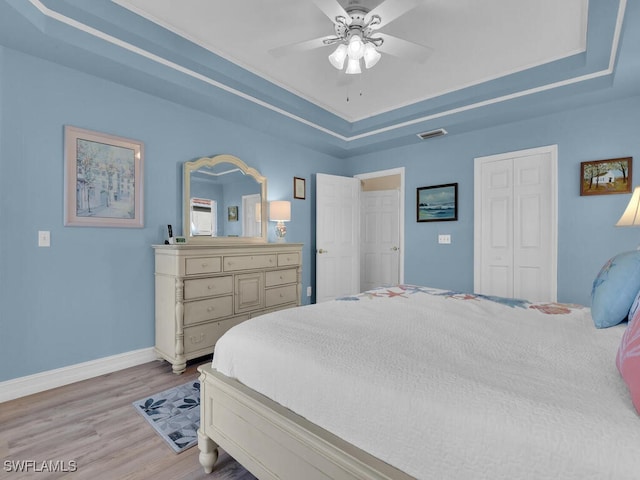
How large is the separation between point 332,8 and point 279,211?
229 centimetres

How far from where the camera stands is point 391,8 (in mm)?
1835

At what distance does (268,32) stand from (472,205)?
115 inches

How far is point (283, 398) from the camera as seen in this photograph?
3.97ft

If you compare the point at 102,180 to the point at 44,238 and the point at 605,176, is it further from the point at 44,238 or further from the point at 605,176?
the point at 605,176

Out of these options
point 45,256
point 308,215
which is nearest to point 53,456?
point 45,256

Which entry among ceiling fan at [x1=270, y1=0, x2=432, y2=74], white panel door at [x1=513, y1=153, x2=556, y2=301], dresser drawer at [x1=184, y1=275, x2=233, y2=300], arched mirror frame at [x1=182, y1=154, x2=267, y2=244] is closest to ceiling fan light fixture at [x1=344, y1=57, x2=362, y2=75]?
ceiling fan at [x1=270, y1=0, x2=432, y2=74]

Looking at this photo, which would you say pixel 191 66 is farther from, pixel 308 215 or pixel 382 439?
pixel 382 439

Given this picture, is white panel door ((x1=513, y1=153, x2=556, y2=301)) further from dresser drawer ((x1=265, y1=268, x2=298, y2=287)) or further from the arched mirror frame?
the arched mirror frame

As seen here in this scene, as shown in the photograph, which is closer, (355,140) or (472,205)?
(472,205)

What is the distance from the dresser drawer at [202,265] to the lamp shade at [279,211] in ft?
3.63

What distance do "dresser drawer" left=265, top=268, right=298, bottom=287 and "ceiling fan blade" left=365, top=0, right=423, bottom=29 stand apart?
7.99ft

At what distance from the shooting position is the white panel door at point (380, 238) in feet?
17.9

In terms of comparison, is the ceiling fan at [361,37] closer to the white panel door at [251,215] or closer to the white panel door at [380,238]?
the white panel door at [251,215]

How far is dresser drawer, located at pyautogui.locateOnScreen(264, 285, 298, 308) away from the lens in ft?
11.1
